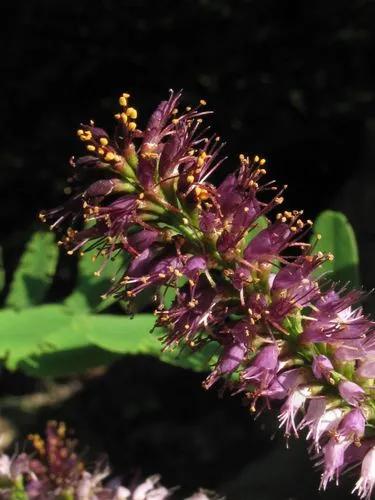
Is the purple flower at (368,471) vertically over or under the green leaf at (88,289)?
over

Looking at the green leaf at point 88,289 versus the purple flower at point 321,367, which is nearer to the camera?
the purple flower at point 321,367

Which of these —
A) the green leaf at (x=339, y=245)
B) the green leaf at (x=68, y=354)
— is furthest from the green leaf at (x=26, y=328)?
the green leaf at (x=339, y=245)

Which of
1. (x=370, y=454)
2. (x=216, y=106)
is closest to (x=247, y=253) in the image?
(x=370, y=454)

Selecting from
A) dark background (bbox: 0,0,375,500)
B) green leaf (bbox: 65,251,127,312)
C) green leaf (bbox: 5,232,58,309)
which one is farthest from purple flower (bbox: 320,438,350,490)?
dark background (bbox: 0,0,375,500)

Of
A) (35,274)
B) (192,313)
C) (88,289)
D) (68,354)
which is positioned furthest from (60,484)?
(192,313)

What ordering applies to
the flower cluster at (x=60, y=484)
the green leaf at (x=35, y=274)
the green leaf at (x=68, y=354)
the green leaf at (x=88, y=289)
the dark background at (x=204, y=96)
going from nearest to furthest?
the flower cluster at (x=60, y=484)
the green leaf at (x=68, y=354)
the green leaf at (x=88, y=289)
the green leaf at (x=35, y=274)
the dark background at (x=204, y=96)

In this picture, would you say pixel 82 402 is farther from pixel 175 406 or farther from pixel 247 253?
pixel 247 253

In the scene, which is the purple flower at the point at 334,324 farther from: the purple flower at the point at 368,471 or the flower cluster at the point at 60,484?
the flower cluster at the point at 60,484
